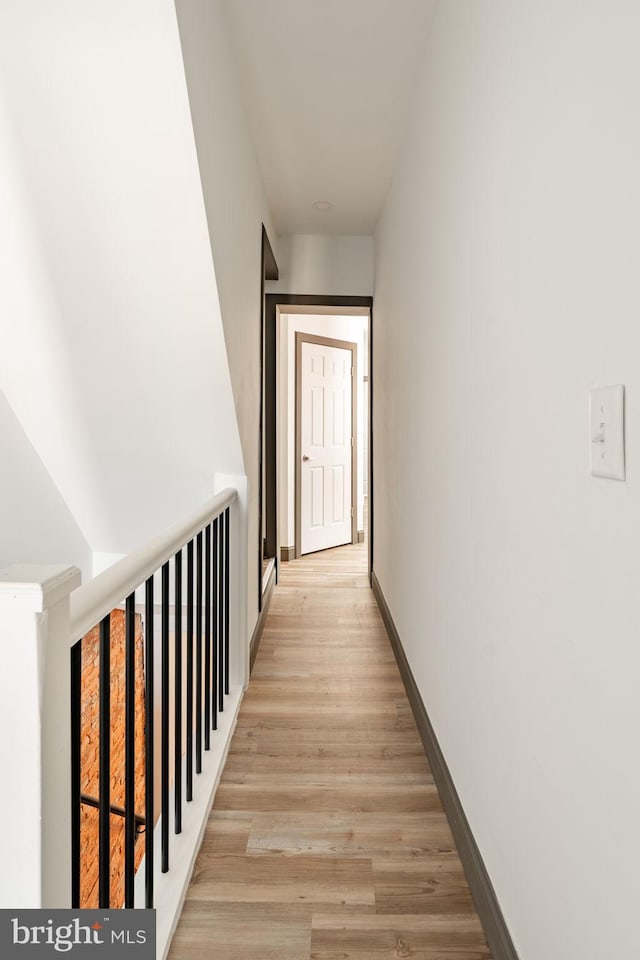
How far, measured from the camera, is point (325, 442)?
237 inches

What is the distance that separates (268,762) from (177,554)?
99 cm

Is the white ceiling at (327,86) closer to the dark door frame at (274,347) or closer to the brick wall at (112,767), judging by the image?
the dark door frame at (274,347)

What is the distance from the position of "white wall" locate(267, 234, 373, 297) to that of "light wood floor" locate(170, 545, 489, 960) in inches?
106

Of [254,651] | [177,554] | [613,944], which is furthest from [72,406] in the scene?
[613,944]

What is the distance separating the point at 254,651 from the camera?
10.3ft

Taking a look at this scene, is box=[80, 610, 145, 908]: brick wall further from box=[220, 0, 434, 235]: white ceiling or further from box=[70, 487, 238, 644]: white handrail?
box=[220, 0, 434, 235]: white ceiling

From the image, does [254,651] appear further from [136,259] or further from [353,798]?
[136,259]

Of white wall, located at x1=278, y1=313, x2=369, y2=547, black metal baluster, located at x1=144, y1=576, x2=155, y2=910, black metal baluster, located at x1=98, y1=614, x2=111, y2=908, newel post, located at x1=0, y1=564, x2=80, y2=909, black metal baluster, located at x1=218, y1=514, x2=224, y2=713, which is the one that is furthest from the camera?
white wall, located at x1=278, y1=313, x2=369, y2=547

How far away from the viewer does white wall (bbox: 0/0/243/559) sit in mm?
1520

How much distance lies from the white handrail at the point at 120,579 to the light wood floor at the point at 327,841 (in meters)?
0.85

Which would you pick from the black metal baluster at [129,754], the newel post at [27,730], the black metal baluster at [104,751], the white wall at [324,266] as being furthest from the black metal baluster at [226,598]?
the white wall at [324,266]

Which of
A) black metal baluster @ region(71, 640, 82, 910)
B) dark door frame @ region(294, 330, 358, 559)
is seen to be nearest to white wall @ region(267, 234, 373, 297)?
dark door frame @ region(294, 330, 358, 559)

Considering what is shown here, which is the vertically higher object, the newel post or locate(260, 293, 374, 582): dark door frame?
locate(260, 293, 374, 582): dark door frame

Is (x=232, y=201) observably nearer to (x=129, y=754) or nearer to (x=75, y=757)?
(x=129, y=754)
